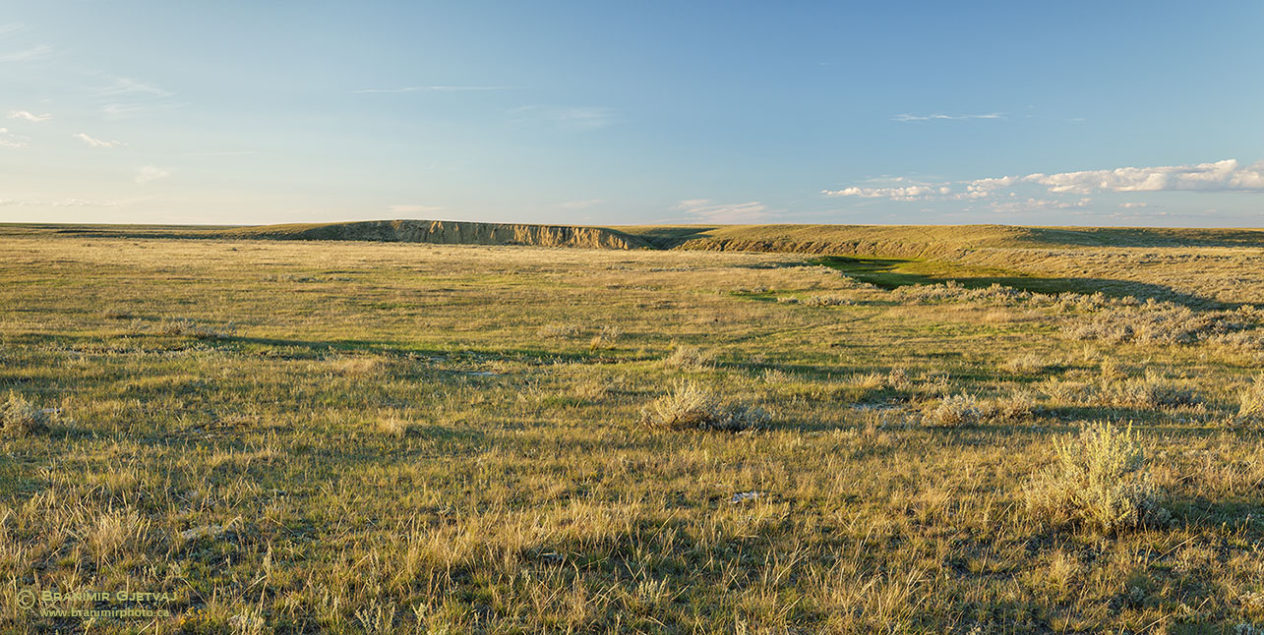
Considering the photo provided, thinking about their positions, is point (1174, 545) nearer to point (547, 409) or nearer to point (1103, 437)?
point (1103, 437)

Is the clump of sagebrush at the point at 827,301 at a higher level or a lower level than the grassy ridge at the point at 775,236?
lower

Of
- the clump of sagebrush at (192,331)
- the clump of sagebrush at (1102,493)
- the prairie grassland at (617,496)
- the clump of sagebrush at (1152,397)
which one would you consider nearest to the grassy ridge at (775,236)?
the clump of sagebrush at (1152,397)

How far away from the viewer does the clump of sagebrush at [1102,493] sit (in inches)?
203

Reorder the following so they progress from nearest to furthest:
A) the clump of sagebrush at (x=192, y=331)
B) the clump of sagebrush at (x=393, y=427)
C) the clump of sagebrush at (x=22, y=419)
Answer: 1. the clump of sagebrush at (x=22, y=419)
2. the clump of sagebrush at (x=393, y=427)
3. the clump of sagebrush at (x=192, y=331)

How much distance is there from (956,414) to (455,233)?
15538 centimetres

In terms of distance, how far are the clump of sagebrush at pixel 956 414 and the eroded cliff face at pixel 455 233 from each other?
5273 inches

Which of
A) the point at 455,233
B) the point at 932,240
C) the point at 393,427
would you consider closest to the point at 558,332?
the point at 393,427

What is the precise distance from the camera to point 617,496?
19.3 ft

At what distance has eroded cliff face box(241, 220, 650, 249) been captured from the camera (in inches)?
5773

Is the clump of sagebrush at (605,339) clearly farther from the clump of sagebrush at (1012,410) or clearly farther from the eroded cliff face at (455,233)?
the eroded cliff face at (455,233)

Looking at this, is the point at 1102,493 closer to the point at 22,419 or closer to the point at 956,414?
the point at 956,414

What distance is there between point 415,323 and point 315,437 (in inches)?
676

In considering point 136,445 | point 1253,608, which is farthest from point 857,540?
point 136,445

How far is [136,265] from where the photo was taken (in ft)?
157
